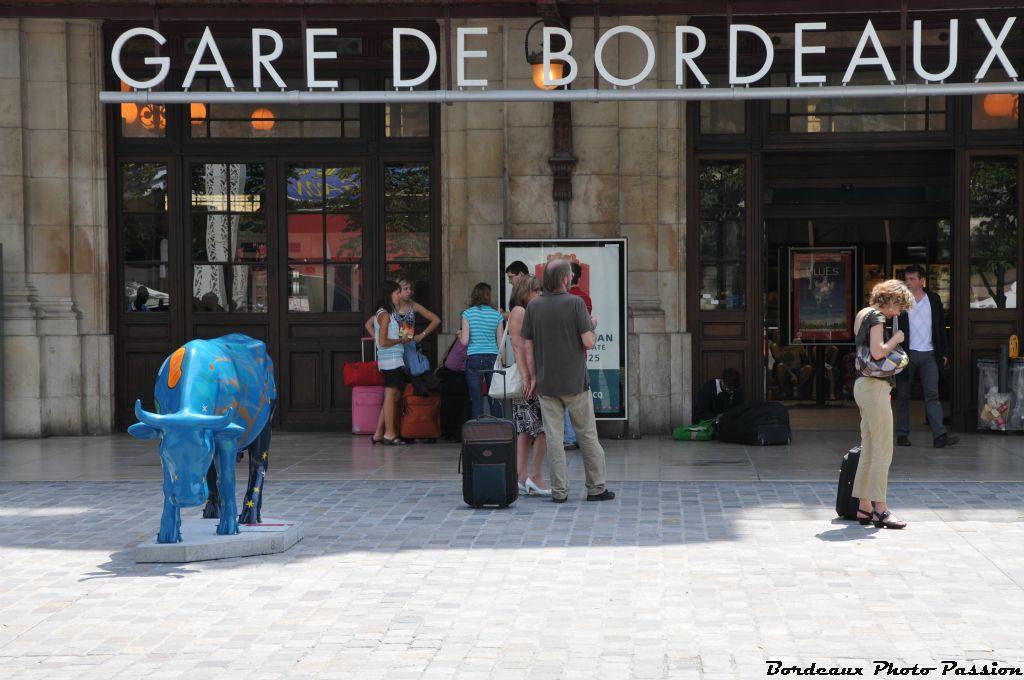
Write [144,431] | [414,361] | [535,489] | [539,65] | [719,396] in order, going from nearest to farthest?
[144,431]
[535,489]
[539,65]
[414,361]
[719,396]

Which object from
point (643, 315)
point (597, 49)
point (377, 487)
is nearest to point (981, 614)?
point (377, 487)

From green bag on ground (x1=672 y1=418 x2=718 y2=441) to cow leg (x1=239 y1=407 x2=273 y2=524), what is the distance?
256 inches

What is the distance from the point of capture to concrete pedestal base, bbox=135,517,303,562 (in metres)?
8.49

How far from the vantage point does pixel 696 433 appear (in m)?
14.8

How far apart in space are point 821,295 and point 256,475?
12272 millimetres

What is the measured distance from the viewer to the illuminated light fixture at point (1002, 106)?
1527cm

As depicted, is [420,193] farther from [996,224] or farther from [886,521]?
[886,521]

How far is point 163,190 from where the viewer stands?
16.2 meters

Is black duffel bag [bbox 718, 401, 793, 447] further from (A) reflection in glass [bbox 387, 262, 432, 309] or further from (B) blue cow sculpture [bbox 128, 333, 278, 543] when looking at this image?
(B) blue cow sculpture [bbox 128, 333, 278, 543]

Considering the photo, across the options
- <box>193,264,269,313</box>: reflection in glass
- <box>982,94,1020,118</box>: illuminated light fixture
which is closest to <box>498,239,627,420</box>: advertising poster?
<box>193,264,269,313</box>: reflection in glass

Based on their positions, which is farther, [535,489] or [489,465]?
[535,489]

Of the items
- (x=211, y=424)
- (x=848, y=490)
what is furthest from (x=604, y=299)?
(x=211, y=424)

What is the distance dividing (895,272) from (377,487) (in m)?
11.4

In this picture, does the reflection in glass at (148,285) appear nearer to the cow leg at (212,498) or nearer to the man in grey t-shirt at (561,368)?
the man in grey t-shirt at (561,368)
